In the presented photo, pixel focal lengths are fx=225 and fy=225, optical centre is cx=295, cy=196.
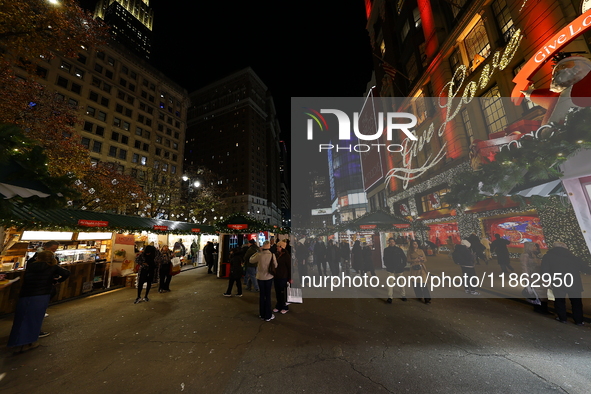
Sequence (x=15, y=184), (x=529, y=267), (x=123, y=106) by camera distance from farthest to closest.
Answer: (x=123, y=106), (x=529, y=267), (x=15, y=184)

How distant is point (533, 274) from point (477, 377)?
19.8 ft

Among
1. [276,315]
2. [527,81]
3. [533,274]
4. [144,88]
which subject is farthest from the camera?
[144,88]

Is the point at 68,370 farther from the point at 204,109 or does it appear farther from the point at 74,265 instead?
the point at 204,109

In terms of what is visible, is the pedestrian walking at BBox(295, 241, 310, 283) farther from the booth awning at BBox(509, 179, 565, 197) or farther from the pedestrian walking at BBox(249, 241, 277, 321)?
the booth awning at BBox(509, 179, 565, 197)

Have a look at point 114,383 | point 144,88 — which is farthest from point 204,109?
point 114,383

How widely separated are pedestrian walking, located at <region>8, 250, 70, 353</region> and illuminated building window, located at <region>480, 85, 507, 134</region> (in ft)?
66.4

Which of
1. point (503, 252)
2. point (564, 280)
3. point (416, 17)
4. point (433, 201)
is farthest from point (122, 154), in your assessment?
point (564, 280)

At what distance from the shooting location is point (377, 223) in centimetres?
1362

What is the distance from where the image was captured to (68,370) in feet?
12.6

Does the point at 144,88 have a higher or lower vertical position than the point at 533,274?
higher

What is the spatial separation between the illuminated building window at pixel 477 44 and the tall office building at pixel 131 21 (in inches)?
4035

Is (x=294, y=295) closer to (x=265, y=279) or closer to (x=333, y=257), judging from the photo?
(x=265, y=279)

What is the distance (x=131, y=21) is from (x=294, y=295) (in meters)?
123

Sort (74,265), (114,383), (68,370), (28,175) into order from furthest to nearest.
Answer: (74,265)
(28,175)
(68,370)
(114,383)
